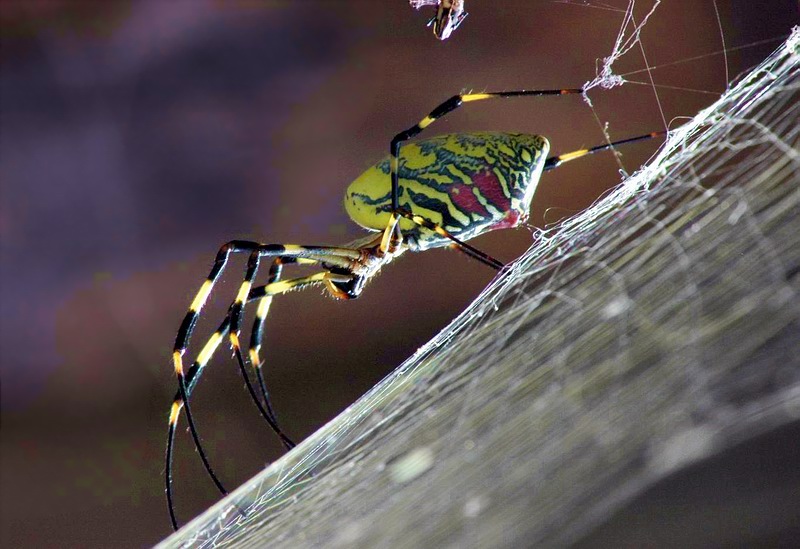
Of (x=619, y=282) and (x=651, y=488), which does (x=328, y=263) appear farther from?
(x=651, y=488)

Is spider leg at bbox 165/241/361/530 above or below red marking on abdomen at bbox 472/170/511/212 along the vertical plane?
above

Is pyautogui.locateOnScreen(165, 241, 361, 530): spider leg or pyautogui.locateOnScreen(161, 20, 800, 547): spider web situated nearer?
pyautogui.locateOnScreen(161, 20, 800, 547): spider web

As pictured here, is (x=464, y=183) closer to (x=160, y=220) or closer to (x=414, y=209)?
(x=414, y=209)

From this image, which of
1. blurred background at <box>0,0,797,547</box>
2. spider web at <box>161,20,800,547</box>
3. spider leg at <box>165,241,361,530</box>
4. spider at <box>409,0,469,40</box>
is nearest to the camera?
spider web at <box>161,20,800,547</box>

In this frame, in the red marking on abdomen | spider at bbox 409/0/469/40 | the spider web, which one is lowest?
the spider web

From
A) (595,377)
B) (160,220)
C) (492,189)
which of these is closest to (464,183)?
(492,189)

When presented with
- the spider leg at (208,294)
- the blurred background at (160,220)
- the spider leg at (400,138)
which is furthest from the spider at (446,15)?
the blurred background at (160,220)

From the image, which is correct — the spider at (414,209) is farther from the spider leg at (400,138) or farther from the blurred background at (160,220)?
the blurred background at (160,220)

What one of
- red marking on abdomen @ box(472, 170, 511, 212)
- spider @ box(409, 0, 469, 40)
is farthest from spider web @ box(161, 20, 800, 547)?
spider @ box(409, 0, 469, 40)

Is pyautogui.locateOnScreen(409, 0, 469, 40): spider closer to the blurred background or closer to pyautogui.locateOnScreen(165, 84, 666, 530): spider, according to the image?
pyautogui.locateOnScreen(165, 84, 666, 530): spider
